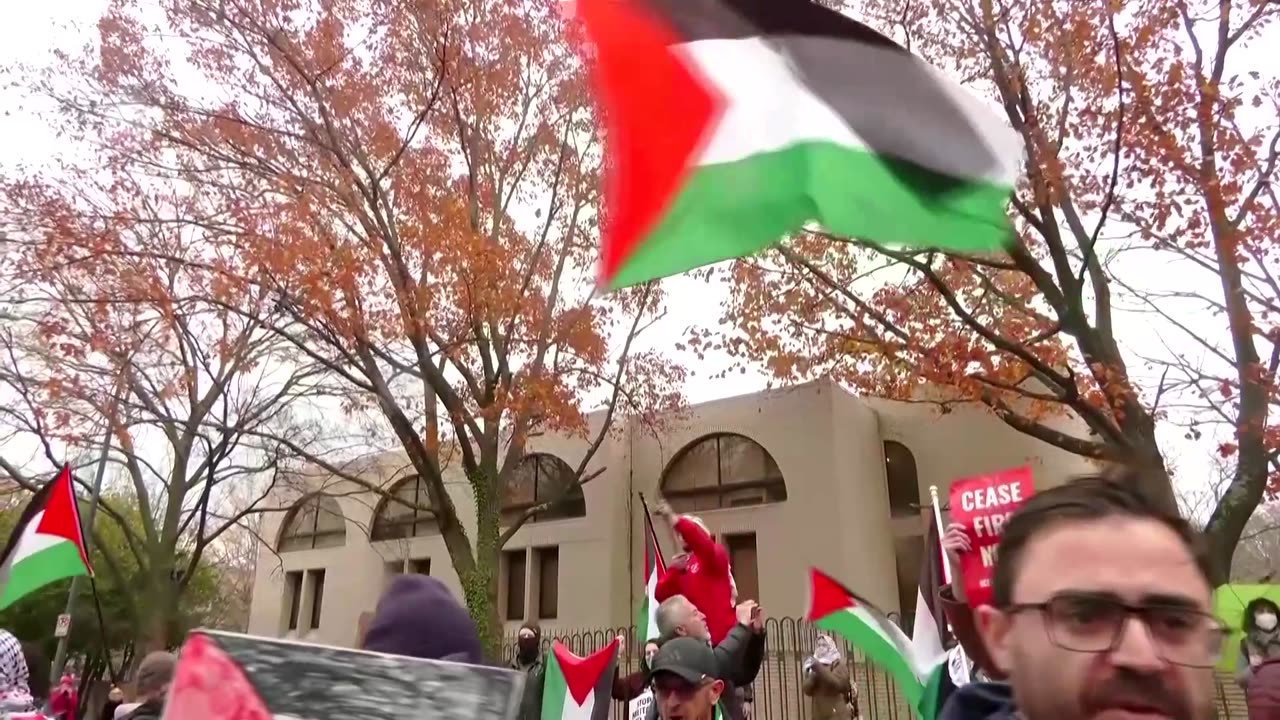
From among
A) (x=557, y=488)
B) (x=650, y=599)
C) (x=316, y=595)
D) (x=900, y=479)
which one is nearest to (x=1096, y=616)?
(x=650, y=599)

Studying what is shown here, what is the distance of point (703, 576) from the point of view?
18.1ft

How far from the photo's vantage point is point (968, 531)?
120 inches

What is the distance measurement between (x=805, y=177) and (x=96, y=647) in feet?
96.9

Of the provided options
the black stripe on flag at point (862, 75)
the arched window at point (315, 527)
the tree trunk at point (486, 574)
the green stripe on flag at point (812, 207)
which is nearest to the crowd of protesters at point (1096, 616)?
the green stripe on flag at point (812, 207)

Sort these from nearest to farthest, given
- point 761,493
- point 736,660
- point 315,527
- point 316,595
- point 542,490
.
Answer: point 736,660 → point 761,493 → point 542,490 → point 316,595 → point 315,527

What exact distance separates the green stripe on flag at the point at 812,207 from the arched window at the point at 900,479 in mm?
15654

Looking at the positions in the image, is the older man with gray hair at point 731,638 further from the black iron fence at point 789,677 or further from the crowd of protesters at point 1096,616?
the black iron fence at point 789,677

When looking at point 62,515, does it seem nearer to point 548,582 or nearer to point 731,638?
point 731,638

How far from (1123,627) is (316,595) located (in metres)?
24.0

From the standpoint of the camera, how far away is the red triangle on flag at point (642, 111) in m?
3.00

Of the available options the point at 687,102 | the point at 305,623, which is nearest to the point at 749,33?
the point at 687,102

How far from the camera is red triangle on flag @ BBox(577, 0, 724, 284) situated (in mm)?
3002

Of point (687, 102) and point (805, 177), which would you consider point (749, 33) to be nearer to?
point (687, 102)

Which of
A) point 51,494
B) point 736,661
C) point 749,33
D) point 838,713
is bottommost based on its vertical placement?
point 838,713
